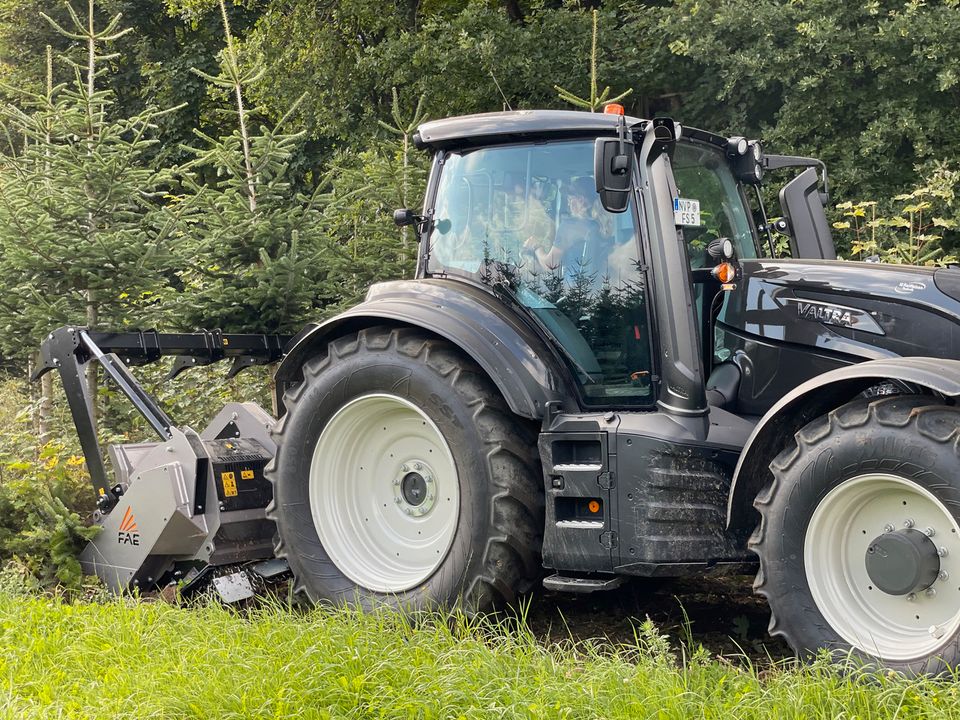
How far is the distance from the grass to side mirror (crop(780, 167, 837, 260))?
2222 mm

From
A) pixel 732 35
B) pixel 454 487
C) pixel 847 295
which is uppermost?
pixel 732 35

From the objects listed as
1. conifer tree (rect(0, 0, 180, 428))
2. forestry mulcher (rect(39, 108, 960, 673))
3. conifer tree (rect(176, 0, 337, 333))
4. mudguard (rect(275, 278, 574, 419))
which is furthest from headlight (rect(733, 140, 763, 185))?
conifer tree (rect(0, 0, 180, 428))

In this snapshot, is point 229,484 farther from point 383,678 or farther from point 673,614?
point 673,614

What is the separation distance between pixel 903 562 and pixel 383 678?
1837mm

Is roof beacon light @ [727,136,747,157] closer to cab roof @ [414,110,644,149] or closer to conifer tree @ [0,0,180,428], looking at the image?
cab roof @ [414,110,644,149]

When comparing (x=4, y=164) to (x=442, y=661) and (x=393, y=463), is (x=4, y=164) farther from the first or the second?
(x=442, y=661)

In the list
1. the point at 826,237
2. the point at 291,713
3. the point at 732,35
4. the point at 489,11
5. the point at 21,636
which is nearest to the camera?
the point at 291,713

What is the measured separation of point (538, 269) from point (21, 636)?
281 cm

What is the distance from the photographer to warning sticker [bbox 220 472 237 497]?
5672 millimetres

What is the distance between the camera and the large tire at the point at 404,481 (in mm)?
4605

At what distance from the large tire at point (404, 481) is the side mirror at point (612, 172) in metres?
1.00

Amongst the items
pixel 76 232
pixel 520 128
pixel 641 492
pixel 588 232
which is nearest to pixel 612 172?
pixel 588 232

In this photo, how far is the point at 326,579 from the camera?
16.8 feet

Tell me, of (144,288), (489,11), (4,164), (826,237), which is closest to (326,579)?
(826,237)
